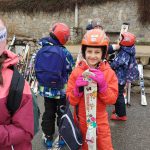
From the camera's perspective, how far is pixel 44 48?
381cm

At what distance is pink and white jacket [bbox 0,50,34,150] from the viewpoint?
187 centimetres

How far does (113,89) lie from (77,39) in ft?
40.7

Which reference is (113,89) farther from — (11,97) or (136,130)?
(136,130)

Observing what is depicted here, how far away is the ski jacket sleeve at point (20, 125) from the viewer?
1.88m

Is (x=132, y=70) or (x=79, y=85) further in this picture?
(x=132, y=70)

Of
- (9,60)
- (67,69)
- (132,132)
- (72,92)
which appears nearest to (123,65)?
(132,132)

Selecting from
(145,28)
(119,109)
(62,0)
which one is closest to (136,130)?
(119,109)

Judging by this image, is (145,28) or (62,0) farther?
(62,0)

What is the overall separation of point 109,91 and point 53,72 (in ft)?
2.82

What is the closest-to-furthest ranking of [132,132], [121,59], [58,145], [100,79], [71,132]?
1. [100,79]
2. [71,132]
3. [58,145]
4. [132,132]
5. [121,59]

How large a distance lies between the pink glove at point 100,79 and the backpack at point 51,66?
2.67 ft

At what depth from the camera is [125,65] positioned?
4.90 meters

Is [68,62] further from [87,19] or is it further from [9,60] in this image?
[87,19]

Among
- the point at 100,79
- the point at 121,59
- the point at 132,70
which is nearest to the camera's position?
the point at 100,79
